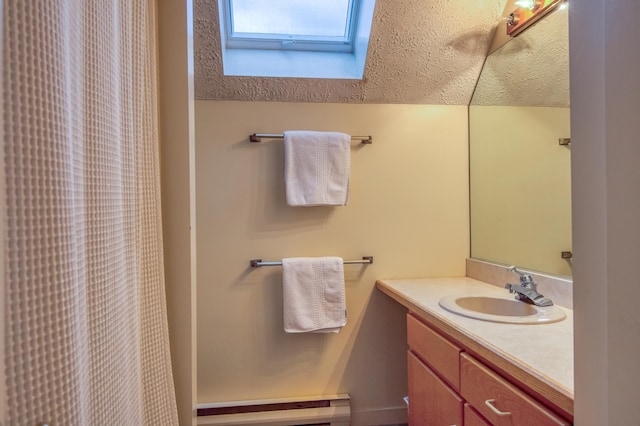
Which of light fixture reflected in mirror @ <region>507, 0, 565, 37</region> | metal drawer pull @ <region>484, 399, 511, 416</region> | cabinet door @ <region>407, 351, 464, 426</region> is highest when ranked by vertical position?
light fixture reflected in mirror @ <region>507, 0, 565, 37</region>

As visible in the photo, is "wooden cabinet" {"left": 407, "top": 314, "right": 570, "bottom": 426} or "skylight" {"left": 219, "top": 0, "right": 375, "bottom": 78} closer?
"wooden cabinet" {"left": 407, "top": 314, "right": 570, "bottom": 426}

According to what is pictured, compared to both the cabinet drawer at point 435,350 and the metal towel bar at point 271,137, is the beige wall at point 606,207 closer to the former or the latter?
the cabinet drawer at point 435,350

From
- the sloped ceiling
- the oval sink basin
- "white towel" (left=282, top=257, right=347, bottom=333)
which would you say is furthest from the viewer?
"white towel" (left=282, top=257, right=347, bottom=333)

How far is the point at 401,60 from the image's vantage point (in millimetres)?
1738

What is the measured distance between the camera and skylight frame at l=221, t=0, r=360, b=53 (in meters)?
1.83

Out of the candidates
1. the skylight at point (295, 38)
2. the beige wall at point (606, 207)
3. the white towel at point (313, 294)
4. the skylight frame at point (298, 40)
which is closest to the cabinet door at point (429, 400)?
the white towel at point (313, 294)

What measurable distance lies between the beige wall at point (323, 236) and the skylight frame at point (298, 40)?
355mm

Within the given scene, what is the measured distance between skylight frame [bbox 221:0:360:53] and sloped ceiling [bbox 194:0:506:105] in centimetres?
27

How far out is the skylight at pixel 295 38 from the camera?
1788mm

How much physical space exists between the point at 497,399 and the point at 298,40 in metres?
1.87

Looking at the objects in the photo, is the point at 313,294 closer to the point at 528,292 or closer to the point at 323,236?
the point at 323,236

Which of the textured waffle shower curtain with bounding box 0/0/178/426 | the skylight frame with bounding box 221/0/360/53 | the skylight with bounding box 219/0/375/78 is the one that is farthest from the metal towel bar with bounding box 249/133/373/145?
the textured waffle shower curtain with bounding box 0/0/178/426

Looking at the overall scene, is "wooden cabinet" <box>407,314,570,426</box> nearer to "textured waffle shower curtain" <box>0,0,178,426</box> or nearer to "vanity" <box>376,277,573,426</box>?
"vanity" <box>376,277,573,426</box>

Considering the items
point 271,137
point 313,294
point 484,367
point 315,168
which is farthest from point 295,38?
point 484,367
